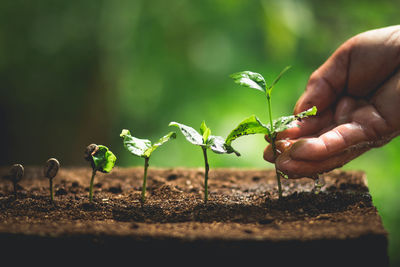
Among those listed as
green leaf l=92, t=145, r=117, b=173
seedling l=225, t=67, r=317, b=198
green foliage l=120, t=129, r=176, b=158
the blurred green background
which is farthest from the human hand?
the blurred green background

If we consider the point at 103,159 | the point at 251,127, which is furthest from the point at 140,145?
the point at 251,127

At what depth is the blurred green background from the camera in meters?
3.50

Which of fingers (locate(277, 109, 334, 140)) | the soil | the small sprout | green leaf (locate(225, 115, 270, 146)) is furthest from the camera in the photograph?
fingers (locate(277, 109, 334, 140))

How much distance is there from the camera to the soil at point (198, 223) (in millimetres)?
1134

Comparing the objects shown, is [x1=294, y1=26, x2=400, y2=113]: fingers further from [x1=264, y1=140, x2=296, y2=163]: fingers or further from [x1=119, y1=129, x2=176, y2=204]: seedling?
[x1=119, y1=129, x2=176, y2=204]: seedling

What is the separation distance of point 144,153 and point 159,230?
35 cm

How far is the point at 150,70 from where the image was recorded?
13.3ft

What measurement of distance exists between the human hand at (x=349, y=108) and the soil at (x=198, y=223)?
0.17m

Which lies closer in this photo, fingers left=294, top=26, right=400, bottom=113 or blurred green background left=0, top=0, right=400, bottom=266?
fingers left=294, top=26, right=400, bottom=113

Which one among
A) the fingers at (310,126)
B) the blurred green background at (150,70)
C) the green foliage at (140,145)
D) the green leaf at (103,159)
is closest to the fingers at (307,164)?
the fingers at (310,126)

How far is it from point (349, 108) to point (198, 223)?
90cm

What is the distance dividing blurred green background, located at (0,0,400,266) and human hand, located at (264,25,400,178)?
129 centimetres

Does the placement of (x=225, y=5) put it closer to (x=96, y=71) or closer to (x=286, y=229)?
(x=96, y=71)

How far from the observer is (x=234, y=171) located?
2115 millimetres
